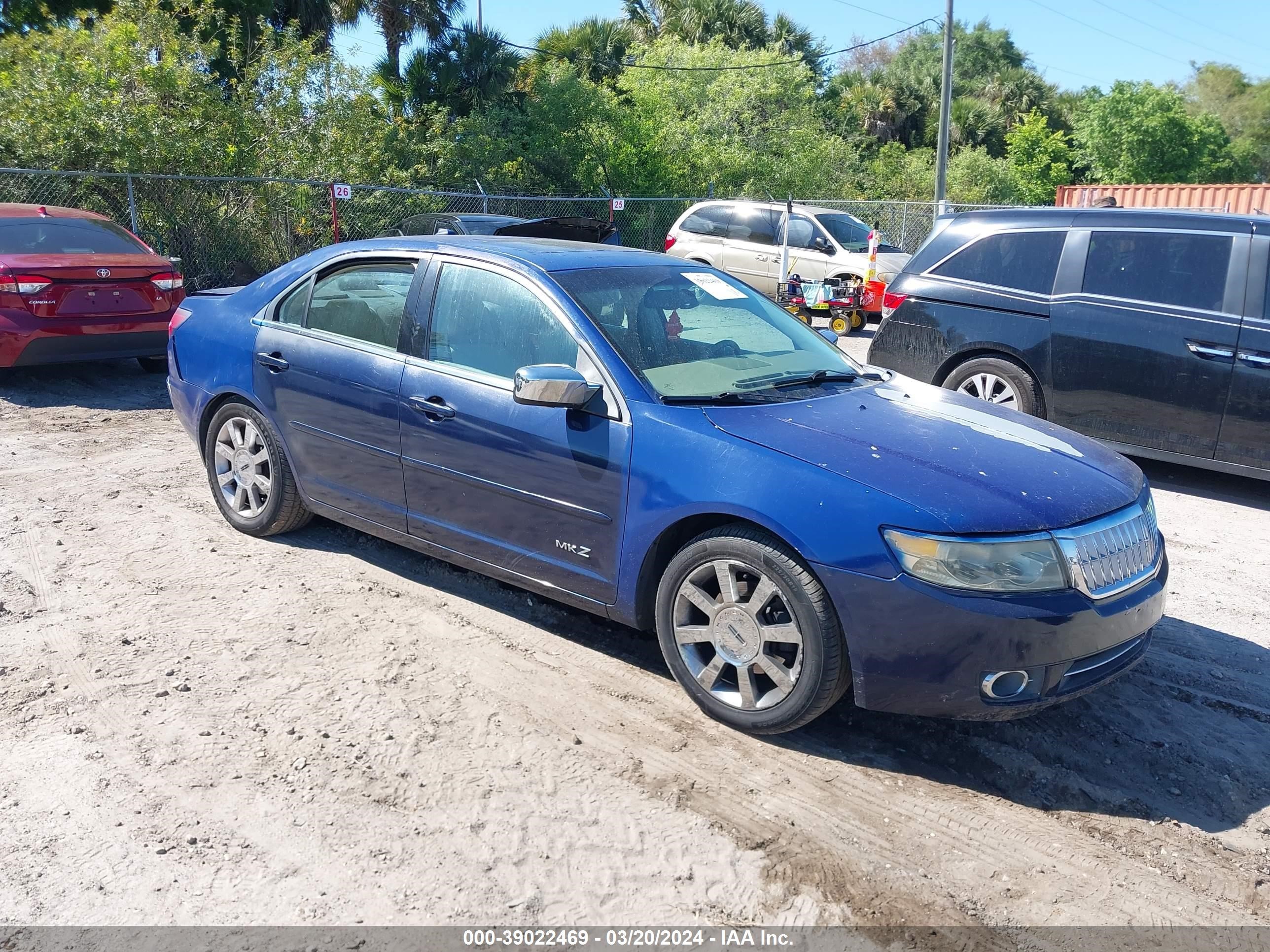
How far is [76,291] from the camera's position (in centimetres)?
889

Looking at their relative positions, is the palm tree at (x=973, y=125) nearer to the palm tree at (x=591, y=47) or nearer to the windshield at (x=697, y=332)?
the palm tree at (x=591, y=47)

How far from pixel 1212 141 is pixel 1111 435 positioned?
4755cm

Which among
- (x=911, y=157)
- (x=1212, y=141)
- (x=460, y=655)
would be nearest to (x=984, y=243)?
(x=460, y=655)

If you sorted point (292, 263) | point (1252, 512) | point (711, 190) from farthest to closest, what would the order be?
point (711, 190), point (1252, 512), point (292, 263)

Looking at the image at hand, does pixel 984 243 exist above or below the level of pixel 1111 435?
above

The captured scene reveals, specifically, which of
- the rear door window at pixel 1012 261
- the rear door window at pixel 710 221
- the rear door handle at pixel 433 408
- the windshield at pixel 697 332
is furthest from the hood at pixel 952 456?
the rear door window at pixel 710 221

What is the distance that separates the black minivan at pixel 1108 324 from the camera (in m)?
6.79

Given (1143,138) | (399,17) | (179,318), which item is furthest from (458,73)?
(1143,138)

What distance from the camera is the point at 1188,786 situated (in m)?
3.59

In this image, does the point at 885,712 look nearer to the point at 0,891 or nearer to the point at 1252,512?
the point at 0,891

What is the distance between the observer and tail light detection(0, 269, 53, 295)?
28.3ft

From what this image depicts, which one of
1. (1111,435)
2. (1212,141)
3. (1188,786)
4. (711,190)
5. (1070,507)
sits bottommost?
(1188,786)

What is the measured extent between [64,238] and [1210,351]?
358 inches

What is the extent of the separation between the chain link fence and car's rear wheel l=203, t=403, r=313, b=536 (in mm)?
8194
